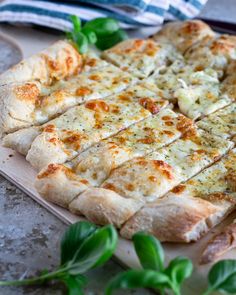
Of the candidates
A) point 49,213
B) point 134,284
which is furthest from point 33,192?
point 134,284

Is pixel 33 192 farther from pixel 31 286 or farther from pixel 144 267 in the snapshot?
pixel 144 267

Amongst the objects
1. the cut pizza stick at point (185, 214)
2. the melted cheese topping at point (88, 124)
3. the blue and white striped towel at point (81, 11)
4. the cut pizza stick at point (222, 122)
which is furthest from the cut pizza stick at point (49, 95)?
the cut pizza stick at point (185, 214)

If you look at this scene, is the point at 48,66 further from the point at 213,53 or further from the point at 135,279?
the point at 135,279

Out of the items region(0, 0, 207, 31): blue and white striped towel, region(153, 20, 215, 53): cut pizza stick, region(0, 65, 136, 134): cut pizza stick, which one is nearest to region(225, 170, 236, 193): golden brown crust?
region(0, 65, 136, 134): cut pizza stick

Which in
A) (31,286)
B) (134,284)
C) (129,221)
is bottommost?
(31,286)

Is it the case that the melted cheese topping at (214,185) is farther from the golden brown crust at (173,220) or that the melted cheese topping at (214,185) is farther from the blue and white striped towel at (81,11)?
the blue and white striped towel at (81,11)

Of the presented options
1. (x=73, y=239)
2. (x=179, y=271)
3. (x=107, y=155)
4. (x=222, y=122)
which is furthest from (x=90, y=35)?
(x=179, y=271)

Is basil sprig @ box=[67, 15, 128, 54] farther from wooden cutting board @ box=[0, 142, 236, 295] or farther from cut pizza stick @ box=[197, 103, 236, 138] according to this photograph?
wooden cutting board @ box=[0, 142, 236, 295]
